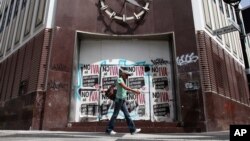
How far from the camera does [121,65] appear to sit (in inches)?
548

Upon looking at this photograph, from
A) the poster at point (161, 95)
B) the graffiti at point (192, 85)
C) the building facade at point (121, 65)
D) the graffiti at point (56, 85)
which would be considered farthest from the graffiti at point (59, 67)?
the graffiti at point (192, 85)

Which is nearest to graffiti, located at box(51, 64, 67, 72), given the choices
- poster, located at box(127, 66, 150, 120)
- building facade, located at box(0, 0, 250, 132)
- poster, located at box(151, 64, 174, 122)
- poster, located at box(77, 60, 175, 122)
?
building facade, located at box(0, 0, 250, 132)

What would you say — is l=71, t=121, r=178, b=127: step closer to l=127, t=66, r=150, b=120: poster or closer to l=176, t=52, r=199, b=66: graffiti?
l=127, t=66, r=150, b=120: poster

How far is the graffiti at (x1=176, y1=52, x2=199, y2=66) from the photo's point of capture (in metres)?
12.5

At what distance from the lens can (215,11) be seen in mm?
16531

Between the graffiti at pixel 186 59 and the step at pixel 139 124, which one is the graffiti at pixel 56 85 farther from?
the graffiti at pixel 186 59

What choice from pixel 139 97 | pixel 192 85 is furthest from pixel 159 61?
pixel 192 85

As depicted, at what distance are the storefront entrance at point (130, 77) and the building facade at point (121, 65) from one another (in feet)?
0.15

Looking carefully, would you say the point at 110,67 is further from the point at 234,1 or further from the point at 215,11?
the point at 234,1

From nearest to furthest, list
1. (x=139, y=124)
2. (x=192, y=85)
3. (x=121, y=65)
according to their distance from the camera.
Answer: (x=139, y=124), (x=192, y=85), (x=121, y=65)

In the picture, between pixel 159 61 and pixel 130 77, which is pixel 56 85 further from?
pixel 159 61

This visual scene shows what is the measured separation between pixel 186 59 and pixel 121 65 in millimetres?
3110

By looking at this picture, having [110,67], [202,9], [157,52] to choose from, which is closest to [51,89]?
[110,67]

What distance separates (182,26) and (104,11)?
378 cm
